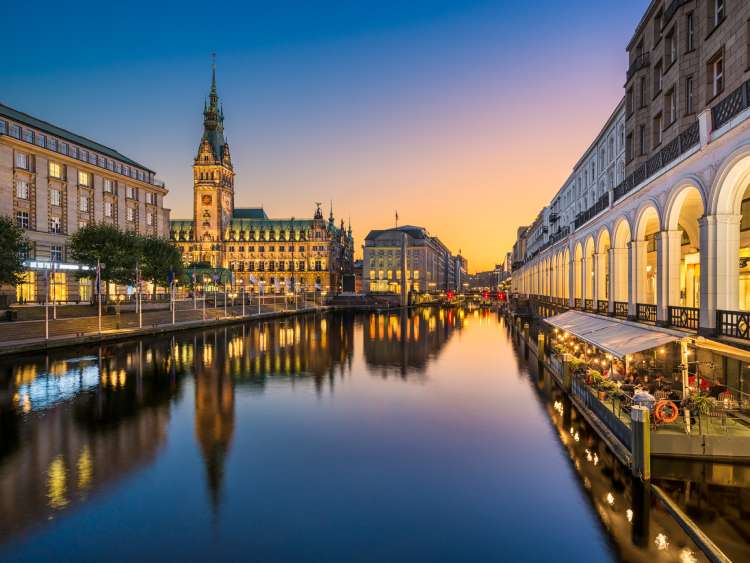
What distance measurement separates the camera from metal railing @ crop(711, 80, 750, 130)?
51.9ft

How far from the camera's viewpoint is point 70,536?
12.2 m

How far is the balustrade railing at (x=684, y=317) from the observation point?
2075cm

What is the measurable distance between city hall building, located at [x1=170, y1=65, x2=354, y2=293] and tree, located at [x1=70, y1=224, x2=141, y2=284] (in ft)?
363

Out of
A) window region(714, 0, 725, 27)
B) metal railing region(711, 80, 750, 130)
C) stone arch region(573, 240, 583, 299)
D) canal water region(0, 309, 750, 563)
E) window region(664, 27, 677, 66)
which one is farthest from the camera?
stone arch region(573, 240, 583, 299)

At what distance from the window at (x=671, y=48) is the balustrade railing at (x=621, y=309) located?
15.6 m

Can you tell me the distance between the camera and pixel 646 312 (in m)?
27.6

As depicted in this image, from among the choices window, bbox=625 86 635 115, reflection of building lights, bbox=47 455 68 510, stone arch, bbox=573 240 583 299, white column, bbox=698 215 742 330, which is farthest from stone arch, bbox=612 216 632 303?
reflection of building lights, bbox=47 455 68 510

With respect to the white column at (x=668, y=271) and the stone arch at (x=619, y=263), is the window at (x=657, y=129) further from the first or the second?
the white column at (x=668, y=271)

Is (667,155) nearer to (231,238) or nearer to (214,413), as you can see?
(214,413)

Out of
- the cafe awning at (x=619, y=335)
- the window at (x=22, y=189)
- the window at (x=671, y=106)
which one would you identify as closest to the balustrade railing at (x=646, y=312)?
the cafe awning at (x=619, y=335)

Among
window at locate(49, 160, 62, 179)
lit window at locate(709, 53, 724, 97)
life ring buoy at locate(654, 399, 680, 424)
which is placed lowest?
life ring buoy at locate(654, 399, 680, 424)

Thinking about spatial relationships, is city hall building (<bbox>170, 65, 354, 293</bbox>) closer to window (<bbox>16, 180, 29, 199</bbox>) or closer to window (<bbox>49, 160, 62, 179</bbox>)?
window (<bbox>49, 160, 62, 179</bbox>)

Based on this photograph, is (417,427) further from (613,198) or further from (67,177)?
(67,177)

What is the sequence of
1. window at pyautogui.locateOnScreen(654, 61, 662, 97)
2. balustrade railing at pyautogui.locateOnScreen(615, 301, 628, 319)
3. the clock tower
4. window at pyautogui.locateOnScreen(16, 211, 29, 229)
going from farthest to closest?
the clock tower
window at pyautogui.locateOnScreen(16, 211, 29, 229)
window at pyautogui.locateOnScreen(654, 61, 662, 97)
balustrade railing at pyautogui.locateOnScreen(615, 301, 628, 319)
